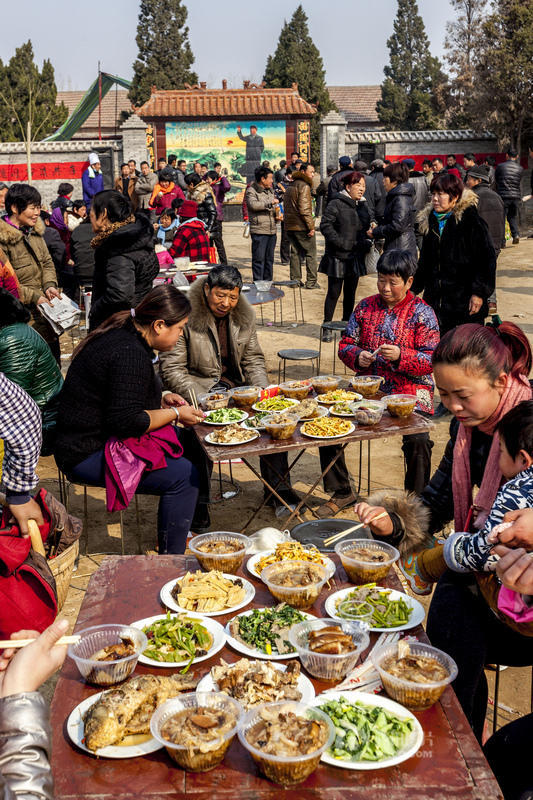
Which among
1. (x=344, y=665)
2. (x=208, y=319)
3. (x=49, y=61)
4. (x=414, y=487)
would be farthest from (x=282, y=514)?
(x=49, y=61)

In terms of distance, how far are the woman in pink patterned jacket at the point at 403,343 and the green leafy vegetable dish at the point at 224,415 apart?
3.25ft

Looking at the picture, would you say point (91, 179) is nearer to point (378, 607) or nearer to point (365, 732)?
point (378, 607)

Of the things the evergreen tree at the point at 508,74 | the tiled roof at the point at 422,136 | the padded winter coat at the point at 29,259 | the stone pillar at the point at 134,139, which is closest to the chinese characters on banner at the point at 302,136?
the tiled roof at the point at 422,136

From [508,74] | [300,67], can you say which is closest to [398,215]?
[508,74]

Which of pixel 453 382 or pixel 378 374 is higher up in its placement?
pixel 453 382

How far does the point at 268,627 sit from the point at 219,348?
9.70 ft

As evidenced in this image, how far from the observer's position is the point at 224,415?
13.8ft

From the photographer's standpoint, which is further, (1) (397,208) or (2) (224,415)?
(1) (397,208)

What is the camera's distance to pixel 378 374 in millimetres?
4832

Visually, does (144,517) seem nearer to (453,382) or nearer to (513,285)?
(453,382)

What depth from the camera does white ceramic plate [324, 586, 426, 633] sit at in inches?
87.0

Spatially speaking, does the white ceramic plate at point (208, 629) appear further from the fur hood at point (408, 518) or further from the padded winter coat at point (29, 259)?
the padded winter coat at point (29, 259)

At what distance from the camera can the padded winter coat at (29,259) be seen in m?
6.55

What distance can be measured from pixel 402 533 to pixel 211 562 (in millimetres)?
798
